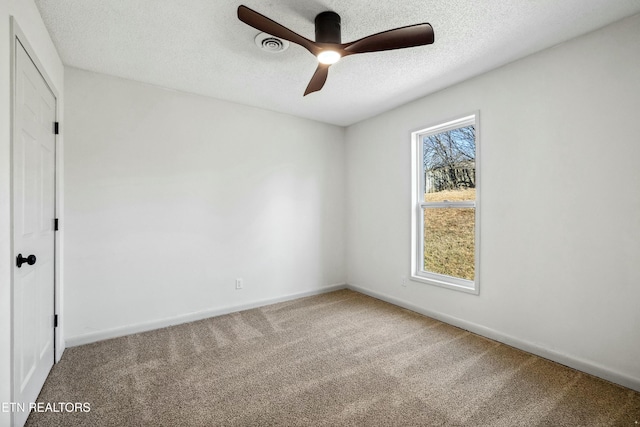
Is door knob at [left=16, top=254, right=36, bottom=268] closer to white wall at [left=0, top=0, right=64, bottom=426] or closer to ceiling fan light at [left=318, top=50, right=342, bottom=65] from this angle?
white wall at [left=0, top=0, right=64, bottom=426]

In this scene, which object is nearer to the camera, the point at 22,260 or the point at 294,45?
the point at 22,260

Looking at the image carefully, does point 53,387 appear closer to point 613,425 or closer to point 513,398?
point 513,398

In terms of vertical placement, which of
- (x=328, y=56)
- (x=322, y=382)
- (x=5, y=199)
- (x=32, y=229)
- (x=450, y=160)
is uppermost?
(x=328, y=56)

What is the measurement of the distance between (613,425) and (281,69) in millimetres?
3398

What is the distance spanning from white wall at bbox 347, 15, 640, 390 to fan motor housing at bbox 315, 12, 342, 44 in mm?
1683

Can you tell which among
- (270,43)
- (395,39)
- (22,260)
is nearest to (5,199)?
(22,260)

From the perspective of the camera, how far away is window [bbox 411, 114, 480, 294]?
10.0ft

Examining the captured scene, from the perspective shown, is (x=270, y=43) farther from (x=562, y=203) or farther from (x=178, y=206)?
(x=562, y=203)

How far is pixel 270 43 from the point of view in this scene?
2.22m

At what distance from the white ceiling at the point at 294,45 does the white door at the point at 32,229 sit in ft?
1.82

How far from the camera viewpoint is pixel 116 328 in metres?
2.81

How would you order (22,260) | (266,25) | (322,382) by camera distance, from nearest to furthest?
(22,260) → (266,25) → (322,382)

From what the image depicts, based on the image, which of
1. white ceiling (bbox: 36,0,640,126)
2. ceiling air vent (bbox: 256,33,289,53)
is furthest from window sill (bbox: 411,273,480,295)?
ceiling air vent (bbox: 256,33,289,53)

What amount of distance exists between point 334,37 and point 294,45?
50 centimetres
